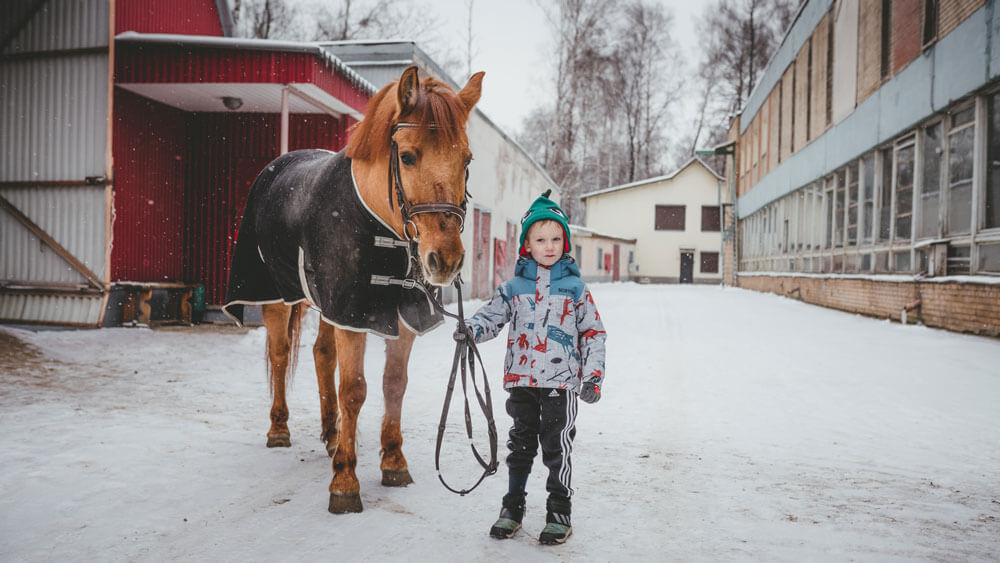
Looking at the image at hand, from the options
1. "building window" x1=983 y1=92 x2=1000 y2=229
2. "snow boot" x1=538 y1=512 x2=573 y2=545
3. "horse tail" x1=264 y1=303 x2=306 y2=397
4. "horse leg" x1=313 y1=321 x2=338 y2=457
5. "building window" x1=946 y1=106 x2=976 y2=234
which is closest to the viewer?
"snow boot" x1=538 y1=512 x2=573 y2=545

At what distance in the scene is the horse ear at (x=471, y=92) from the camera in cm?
292

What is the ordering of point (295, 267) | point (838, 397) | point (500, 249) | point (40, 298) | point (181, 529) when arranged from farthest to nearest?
point (500, 249) < point (40, 298) < point (838, 397) < point (295, 267) < point (181, 529)

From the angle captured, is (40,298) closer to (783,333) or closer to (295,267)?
(295,267)

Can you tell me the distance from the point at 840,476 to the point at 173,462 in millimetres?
3554

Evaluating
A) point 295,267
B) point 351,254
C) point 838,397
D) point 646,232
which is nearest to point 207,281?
point 295,267

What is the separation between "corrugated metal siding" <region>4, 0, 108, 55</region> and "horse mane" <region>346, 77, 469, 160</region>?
24.8 ft

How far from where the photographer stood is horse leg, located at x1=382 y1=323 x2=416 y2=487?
120 inches

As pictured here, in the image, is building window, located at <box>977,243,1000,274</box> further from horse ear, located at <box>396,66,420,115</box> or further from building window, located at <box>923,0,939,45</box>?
horse ear, located at <box>396,66,420,115</box>

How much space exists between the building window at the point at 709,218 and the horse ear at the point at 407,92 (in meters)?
37.7

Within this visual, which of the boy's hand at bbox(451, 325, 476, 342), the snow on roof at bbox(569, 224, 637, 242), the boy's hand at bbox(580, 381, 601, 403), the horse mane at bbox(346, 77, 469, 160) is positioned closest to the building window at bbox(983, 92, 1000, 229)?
the boy's hand at bbox(580, 381, 601, 403)

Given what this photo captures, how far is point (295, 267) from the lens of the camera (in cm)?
355

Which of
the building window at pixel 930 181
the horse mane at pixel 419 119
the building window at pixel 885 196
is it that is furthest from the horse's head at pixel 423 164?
the building window at pixel 885 196

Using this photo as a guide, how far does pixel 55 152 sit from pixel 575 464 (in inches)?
340

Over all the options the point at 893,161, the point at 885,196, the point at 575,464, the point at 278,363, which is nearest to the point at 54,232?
the point at 278,363
